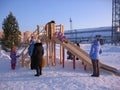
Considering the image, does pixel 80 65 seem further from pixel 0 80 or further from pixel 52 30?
pixel 0 80

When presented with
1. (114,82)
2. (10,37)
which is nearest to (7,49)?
(10,37)

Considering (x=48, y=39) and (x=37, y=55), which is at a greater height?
(x=48, y=39)

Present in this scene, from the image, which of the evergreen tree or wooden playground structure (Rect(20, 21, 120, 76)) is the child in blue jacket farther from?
the evergreen tree

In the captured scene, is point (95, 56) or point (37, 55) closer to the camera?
point (95, 56)

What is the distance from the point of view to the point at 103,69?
11812 millimetres

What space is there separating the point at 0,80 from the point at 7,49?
849 inches

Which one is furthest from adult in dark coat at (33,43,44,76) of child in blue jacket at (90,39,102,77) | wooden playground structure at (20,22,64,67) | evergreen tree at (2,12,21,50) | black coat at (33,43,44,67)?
evergreen tree at (2,12,21,50)

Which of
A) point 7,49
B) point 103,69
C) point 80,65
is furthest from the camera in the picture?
point 7,49

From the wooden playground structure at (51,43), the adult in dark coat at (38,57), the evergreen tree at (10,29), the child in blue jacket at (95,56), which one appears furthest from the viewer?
the evergreen tree at (10,29)

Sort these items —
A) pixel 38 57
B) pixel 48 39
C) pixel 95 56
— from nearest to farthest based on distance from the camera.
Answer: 1. pixel 95 56
2. pixel 38 57
3. pixel 48 39

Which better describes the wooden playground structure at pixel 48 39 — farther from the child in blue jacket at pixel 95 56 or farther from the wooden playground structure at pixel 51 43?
the child in blue jacket at pixel 95 56

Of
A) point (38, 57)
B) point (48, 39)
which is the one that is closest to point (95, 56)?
point (38, 57)

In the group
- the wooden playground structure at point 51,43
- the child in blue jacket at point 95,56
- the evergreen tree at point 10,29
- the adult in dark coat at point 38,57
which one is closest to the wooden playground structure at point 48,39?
the wooden playground structure at point 51,43

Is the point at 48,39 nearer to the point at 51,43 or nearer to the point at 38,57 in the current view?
the point at 51,43
